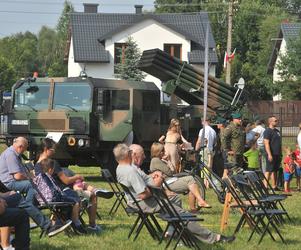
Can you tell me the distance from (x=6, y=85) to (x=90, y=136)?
5722cm

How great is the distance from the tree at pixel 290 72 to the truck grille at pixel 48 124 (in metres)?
30.2

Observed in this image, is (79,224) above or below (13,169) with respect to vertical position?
below

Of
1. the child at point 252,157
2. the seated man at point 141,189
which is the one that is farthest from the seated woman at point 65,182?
the child at point 252,157

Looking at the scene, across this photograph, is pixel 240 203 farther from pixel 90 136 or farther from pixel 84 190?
pixel 90 136

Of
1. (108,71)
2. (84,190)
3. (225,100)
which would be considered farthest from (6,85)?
(84,190)

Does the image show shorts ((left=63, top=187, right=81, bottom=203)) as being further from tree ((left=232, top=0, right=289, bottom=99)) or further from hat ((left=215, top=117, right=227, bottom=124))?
tree ((left=232, top=0, right=289, bottom=99))

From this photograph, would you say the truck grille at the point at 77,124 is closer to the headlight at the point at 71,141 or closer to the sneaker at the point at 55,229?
the headlight at the point at 71,141

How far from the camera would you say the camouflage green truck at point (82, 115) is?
64.8ft

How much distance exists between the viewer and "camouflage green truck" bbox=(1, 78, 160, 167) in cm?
1977

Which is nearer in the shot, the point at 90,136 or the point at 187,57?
the point at 90,136

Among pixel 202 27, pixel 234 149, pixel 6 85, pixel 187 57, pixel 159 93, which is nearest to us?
pixel 234 149

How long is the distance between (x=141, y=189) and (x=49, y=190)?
1.46 metres

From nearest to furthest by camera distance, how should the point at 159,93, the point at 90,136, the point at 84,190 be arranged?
1. the point at 84,190
2. the point at 90,136
3. the point at 159,93

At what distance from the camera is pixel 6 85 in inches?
2980
